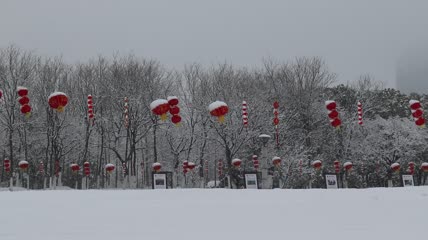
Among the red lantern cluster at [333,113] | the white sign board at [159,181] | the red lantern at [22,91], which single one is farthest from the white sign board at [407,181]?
the red lantern at [22,91]

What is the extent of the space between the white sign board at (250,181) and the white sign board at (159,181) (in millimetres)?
3028

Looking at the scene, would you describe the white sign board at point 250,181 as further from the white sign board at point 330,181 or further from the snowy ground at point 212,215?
the snowy ground at point 212,215

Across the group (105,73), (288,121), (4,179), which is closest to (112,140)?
(105,73)

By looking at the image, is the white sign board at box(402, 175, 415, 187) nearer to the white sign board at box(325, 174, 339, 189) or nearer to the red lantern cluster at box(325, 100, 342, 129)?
A: the red lantern cluster at box(325, 100, 342, 129)

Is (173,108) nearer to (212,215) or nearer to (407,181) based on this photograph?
(407,181)

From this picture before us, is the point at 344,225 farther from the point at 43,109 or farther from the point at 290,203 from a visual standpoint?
the point at 43,109

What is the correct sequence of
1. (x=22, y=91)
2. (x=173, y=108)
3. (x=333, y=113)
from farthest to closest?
(x=173, y=108) → (x=22, y=91) → (x=333, y=113)

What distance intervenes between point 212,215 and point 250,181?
26.8 feet

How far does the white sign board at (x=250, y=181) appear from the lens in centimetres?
→ 1623

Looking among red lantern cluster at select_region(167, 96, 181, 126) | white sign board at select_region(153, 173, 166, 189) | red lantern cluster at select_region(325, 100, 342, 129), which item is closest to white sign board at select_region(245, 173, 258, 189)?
white sign board at select_region(153, 173, 166, 189)

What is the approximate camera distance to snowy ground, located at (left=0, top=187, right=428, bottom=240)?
23.9 ft

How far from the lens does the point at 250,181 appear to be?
16312 millimetres

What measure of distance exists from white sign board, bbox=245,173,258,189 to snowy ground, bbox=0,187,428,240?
5.72m

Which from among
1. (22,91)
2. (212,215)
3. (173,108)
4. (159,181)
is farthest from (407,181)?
(22,91)
